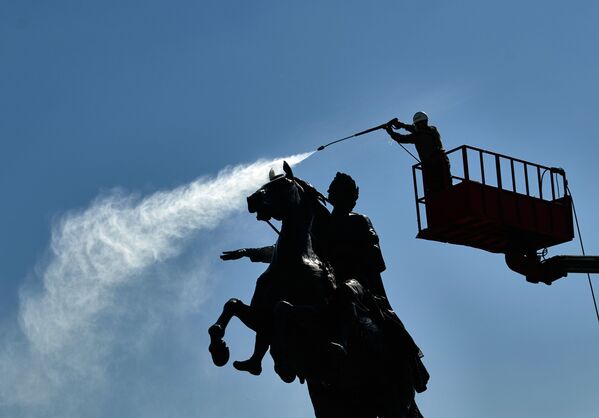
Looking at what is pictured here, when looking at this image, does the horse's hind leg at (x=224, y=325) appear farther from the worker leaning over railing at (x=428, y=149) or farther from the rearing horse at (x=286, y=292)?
the worker leaning over railing at (x=428, y=149)

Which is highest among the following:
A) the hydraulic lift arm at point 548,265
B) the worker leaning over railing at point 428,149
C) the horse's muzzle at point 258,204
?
the worker leaning over railing at point 428,149

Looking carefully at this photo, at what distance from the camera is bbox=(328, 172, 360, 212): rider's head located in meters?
26.1

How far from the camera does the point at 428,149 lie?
34625 millimetres

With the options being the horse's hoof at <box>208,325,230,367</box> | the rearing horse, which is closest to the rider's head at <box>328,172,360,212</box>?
the rearing horse

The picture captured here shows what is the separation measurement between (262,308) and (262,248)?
1.98m

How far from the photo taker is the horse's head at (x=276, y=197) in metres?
23.7

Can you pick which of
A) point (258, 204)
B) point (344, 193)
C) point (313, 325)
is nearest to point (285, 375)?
point (313, 325)

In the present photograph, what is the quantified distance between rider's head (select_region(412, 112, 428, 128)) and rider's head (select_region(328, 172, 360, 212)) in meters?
8.30

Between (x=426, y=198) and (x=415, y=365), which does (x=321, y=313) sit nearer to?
(x=415, y=365)

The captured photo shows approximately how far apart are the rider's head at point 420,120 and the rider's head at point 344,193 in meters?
8.30

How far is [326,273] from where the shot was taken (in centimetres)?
2441

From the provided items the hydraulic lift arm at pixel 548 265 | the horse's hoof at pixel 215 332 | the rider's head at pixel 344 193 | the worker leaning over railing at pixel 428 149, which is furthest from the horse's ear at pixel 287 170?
the hydraulic lift arm at pixel 548 265

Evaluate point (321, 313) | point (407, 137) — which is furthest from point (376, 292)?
point (407, 137)

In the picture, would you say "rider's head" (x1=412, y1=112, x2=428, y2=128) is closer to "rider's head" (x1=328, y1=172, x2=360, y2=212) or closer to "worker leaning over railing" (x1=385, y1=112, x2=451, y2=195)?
"worker leaning over railing" (x1=385, y1=112, x2=451, y2=195)
